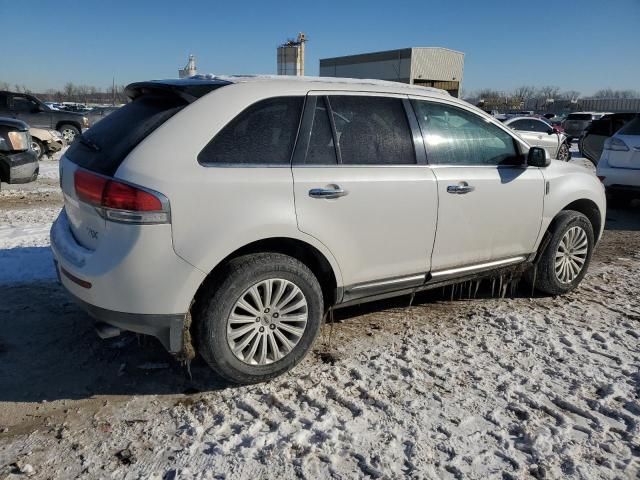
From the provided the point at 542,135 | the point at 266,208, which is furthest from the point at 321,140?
the point at 542,135

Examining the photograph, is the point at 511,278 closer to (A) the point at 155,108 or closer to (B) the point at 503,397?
(B) the point at 503,397

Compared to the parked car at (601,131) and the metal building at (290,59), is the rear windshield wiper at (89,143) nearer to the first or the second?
the parked car at (601,131)

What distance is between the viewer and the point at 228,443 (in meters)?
2.62

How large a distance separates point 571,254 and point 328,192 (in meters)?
2.76

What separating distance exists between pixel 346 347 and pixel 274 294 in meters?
0.86

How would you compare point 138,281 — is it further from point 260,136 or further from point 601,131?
point 601,131

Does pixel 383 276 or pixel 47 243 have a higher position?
pixel 383 276

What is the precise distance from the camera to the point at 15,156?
7.29 m

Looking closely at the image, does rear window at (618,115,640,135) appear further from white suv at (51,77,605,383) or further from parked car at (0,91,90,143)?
parked car at (0,91,90,143)

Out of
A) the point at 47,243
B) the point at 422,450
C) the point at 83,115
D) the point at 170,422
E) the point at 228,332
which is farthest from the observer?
the point at 83,115

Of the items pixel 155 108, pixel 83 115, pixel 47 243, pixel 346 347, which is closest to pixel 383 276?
pixel 346 347

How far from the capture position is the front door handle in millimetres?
3742

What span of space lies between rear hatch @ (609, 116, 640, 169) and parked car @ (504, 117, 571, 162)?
798 centimetres

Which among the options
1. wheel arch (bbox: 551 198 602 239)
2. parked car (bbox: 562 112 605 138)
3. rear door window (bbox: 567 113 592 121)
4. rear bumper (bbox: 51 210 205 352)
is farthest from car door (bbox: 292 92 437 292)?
rear door window (bbox: 567 113 592 121)
